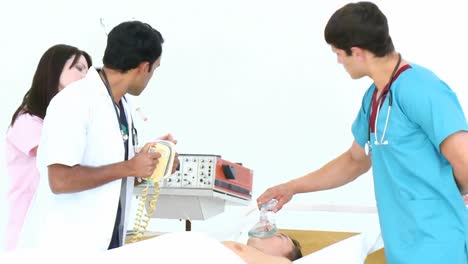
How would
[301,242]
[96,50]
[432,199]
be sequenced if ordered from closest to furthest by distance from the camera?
[432,199]
[301,242]
[96,50]

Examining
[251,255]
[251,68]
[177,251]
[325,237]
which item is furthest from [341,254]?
[251,68]

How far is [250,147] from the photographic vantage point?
3.97 m

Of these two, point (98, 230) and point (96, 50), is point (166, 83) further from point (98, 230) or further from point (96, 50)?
point (98, 230)

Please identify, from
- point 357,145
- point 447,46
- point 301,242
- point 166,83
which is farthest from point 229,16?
point 357,145

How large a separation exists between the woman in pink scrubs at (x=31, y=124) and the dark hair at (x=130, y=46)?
2.32 feet

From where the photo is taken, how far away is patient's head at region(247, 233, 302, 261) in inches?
91.8

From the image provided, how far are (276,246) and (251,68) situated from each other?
1779mm

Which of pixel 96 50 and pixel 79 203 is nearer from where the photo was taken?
pixel 79 203

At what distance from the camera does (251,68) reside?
3961 millimetres

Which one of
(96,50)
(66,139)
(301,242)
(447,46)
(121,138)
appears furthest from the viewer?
(96,50)

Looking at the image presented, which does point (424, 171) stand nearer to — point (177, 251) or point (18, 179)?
point (177, 251)

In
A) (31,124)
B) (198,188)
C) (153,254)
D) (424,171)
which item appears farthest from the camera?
(198,188)

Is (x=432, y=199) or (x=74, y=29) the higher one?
(x=74, y=29)

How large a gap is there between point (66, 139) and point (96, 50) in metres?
2.30
